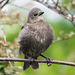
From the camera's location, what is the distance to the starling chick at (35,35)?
4.29 metres

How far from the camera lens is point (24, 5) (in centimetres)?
455

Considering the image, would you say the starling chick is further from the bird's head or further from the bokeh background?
the bokeh background

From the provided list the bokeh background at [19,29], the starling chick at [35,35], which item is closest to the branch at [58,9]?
the bokeh background at [19,29]

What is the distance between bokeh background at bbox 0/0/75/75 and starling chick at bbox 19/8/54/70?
0.45 ft

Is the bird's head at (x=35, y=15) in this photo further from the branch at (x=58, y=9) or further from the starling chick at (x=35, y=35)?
the branch at (x=58, y=9)

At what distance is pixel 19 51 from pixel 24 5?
0.87 meters

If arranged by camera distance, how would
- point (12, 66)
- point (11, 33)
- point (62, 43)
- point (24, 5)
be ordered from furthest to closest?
point (62, 43) → point (11, 33) → point (24, 5) → point (12, 66)

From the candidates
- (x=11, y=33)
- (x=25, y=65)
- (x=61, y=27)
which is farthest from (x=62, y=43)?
(x=25, y=65)

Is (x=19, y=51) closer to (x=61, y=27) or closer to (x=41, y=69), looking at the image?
(x=41, y=69)

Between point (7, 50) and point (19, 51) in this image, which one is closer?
point (7, 50)

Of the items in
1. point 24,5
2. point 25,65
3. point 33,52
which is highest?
point 24,5

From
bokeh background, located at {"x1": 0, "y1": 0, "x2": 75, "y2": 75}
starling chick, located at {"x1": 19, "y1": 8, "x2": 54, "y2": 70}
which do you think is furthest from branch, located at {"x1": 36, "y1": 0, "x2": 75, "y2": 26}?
starling chick, located at {"x1": 19, "y1": 8, "x2": 54, "y2": 70}

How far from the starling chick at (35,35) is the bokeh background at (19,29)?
138 mm

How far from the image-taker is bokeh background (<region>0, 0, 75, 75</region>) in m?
4.28
